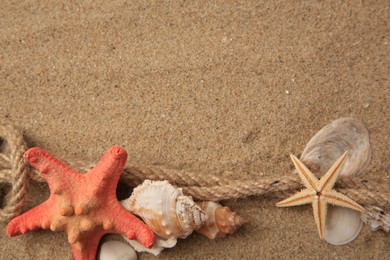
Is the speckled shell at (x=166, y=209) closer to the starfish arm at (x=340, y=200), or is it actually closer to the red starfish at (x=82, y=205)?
the red starfish at (x=82, y=205)

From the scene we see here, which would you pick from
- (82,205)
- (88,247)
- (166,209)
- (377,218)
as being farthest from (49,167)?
(377,218)

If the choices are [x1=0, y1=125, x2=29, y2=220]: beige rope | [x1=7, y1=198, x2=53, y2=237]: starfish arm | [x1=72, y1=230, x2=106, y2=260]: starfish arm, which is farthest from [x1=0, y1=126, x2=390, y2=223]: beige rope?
[x1=72, y1=230, x2=106, y2=260]: starfish arm

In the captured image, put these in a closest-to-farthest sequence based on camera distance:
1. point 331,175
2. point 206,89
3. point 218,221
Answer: point 331,175 → point 218,221 → point 206,89

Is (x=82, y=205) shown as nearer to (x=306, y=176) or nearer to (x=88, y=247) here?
(x=88, y=247)

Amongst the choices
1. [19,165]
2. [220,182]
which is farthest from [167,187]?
[19,165]

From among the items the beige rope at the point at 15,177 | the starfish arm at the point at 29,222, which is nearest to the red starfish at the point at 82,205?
the starfish arm at the point at 29,222
